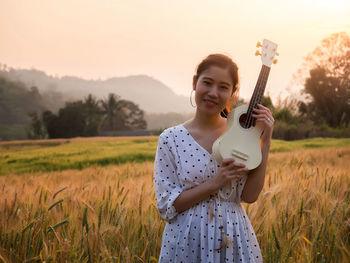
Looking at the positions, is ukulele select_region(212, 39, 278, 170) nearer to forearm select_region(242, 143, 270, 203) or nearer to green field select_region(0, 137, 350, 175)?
forearm select_region(242, 143, 270, 203)

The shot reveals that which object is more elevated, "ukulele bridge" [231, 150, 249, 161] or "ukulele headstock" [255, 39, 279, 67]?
"ukulele headstock" [255, 39, 279, 67]

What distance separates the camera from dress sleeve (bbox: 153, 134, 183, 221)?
4.03ft

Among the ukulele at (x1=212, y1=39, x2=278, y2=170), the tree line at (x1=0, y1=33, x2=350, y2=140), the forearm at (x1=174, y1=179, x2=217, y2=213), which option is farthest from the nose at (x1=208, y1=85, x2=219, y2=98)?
the tree line at (x1=0, y1=33, x2=350, y2=140)

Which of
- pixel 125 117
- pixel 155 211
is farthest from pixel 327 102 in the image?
pixel 125 117

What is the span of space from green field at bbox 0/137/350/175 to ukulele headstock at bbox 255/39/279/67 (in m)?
2.66

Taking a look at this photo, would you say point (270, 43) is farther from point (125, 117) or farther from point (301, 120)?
point (125, 117)

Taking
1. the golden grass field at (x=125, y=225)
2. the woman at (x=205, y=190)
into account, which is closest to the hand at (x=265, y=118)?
the woman at (x=205, y=190)

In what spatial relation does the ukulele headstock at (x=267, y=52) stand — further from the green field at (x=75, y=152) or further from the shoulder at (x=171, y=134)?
the green field at (x=75, y=152)

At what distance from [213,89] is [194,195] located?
0.43m

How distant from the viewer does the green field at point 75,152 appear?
3.91 m

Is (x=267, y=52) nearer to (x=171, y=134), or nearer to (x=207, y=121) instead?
(x=207, y=121)

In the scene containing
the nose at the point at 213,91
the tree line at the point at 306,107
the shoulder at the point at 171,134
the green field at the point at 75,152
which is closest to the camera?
the nose at the point at 213,91

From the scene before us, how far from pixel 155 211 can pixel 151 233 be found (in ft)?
0.76

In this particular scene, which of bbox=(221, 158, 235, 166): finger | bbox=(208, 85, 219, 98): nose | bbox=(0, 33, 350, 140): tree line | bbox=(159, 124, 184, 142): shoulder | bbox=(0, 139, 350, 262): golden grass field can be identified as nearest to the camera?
bbox=(221, 158, 235, 166): finger
